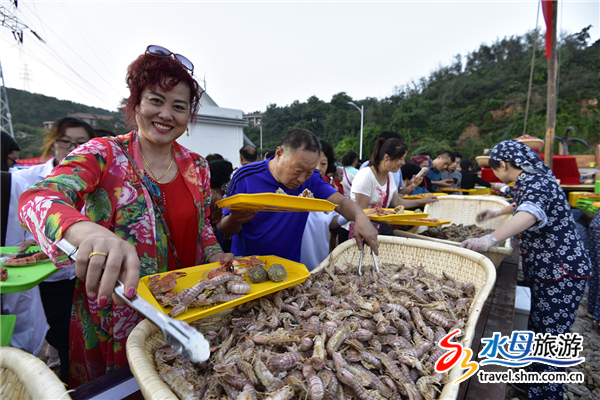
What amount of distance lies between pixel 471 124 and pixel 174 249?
44132 millimetres

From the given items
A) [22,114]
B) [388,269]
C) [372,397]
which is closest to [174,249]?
[372,397]

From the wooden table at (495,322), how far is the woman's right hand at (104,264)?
1424mm

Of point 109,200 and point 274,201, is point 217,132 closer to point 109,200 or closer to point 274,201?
point 109,200

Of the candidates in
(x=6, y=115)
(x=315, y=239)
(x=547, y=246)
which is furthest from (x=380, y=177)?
(x=6, y=115)

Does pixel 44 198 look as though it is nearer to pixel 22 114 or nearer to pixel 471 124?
pixel 471 124

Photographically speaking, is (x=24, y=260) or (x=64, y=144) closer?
(x=24, y=260)

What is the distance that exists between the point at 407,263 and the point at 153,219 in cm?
211

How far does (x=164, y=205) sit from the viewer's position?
164 cm

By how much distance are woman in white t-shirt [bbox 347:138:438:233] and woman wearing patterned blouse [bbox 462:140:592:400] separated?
4.02 feet

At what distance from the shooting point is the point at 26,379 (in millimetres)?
929

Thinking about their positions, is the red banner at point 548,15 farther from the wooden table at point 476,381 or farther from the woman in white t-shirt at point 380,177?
the wooden table at point 476,381

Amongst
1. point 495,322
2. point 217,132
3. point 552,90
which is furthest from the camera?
point 217,132

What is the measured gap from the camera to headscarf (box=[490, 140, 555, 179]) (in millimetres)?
2740

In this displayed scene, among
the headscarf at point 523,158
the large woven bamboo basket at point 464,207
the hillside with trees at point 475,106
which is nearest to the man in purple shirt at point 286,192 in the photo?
the headscarf at point 523,158
